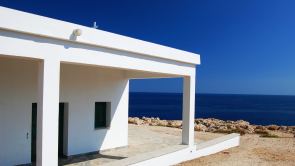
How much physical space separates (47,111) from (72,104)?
414 centimetres

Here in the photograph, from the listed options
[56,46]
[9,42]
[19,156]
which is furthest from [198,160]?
[9,42]

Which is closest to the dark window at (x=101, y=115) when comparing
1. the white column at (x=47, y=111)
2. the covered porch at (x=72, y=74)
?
the covered porch at (x=72, y=74)

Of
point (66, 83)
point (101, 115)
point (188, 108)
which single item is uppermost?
point (66, 83)

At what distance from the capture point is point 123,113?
13133 millimetres

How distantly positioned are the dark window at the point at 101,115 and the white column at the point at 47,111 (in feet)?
16.8

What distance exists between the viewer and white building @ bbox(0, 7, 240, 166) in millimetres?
6805

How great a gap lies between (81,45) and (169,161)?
15.3ft

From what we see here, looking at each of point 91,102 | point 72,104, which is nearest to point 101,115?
point 91,102

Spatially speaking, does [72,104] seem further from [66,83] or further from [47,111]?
[47,111]

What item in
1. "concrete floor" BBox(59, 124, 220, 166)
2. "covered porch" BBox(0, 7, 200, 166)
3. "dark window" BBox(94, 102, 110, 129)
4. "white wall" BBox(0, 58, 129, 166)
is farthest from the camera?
"dark window" BBox(94, 102, 110, 129)

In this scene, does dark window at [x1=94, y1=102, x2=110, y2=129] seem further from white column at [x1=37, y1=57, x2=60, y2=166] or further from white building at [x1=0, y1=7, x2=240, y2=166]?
white column at [x1=37, y1=57, x2=60, y2=166]

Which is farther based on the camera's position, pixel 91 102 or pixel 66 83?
pixel 91 102

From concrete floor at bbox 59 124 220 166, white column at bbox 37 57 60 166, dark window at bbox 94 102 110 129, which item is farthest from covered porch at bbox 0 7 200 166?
concrete floor at bbox 59 124 220 166

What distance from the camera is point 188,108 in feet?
37.3
